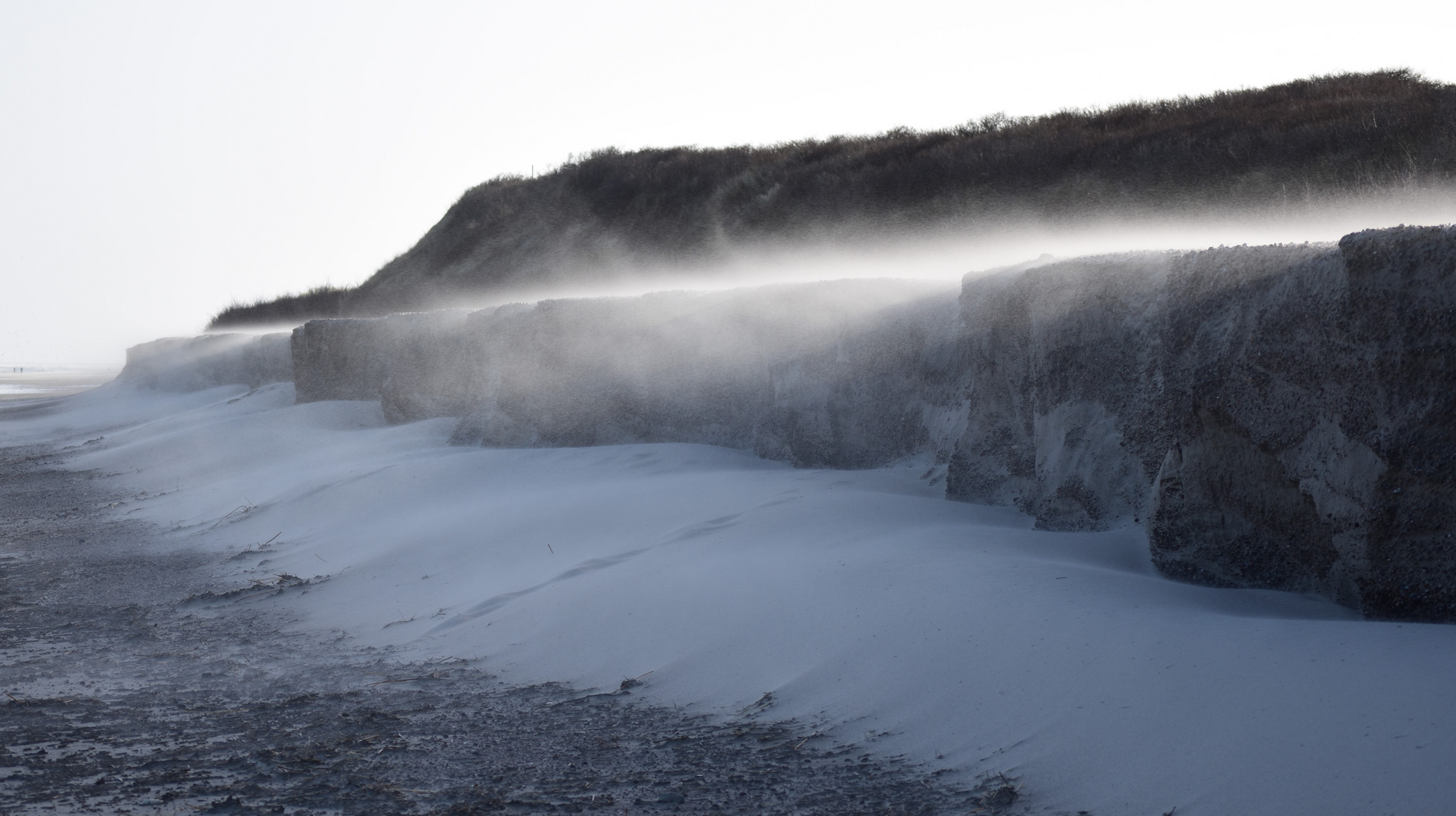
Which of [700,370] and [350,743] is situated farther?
[700,370]

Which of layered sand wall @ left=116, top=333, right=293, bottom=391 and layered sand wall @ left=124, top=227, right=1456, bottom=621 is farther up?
layered sand wall @ left=116, top=333, right=293, bottom=391

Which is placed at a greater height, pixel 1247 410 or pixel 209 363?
pixel 209 363

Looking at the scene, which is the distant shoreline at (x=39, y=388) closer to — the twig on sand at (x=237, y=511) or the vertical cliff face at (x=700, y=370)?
the vertical cliff face at (x=700, y=370)

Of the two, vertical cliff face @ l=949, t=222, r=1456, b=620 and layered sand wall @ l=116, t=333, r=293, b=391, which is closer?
vertical cliff face @ l=949, t=222, r=1456, b=620

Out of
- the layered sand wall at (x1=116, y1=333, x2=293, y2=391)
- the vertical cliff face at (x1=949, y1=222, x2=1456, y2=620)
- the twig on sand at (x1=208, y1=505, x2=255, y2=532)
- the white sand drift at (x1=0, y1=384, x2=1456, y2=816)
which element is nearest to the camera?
the white sand drift at (x1=0, y1=384, x2=1456, y2=816)

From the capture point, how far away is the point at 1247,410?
289 centimetres

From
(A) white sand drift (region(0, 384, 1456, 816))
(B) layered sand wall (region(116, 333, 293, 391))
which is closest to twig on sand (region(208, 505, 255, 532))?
(A) white sand drift (region(0, 384, 1456, 816))

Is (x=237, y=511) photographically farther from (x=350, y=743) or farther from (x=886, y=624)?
(x=886, y=624)

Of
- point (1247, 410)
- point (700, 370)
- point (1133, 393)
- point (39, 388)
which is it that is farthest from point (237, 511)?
point (39, 388)

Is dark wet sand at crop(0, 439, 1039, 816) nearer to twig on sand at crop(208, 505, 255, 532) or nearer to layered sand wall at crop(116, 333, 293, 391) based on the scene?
twig on sand at crop(208, 505, 255, 532)

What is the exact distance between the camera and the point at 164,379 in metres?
18.2

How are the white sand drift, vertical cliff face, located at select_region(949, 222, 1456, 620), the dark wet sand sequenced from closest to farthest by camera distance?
the white sand drift
the dark wet sand
vertical cliff face, located at select_region(949, 222, 1456, 620)

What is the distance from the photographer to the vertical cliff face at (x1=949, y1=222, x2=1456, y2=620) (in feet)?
8.13

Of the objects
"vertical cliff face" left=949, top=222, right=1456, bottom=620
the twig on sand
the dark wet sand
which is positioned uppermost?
"vertical cliff face" left=949, top=222, right=1456, bottom=620
